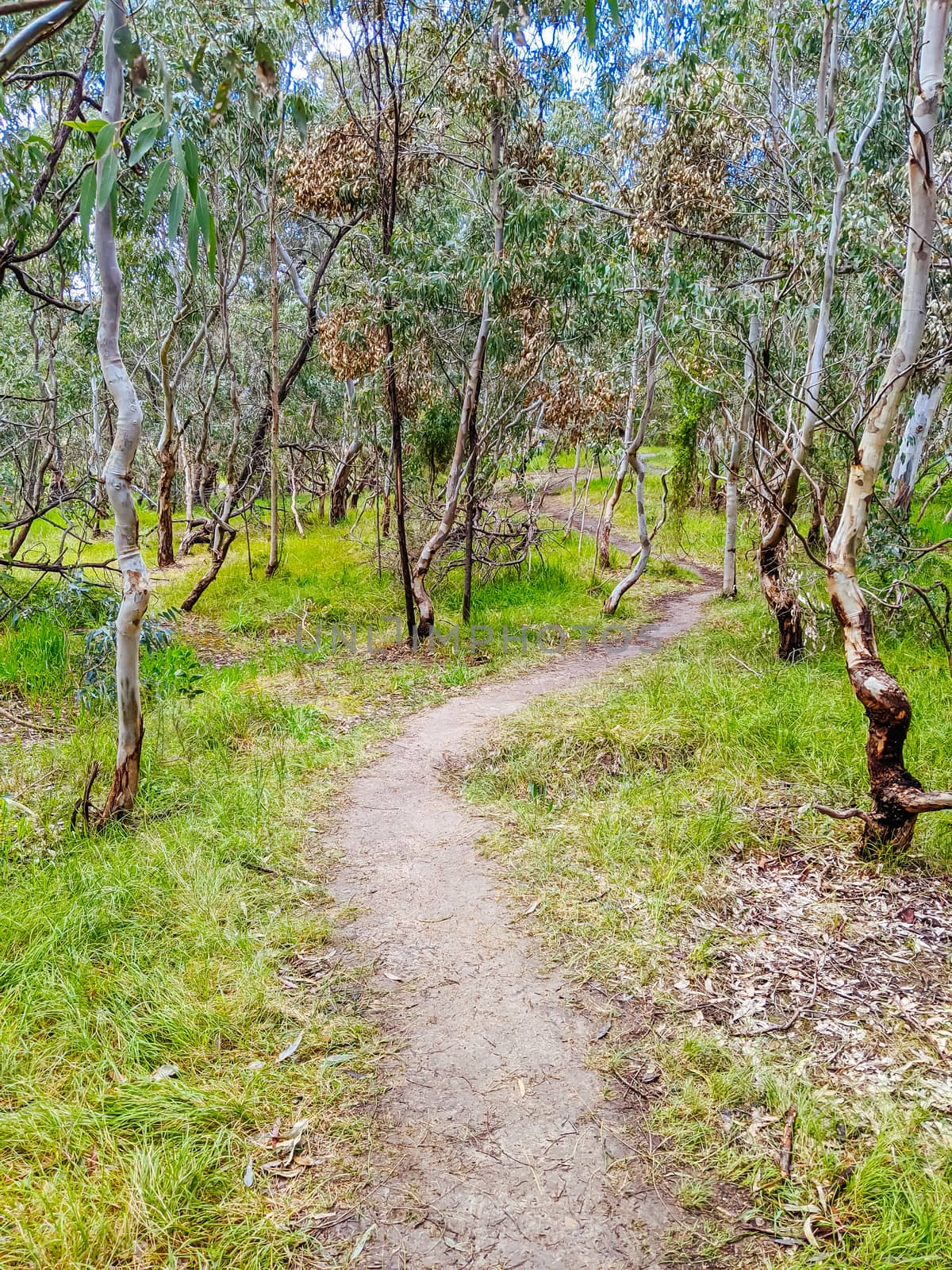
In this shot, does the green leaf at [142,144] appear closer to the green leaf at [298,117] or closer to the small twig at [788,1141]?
the green leaf at [298,117]

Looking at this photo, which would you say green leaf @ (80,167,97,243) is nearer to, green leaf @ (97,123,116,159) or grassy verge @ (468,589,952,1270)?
green leaf @ (97,123,116,159)

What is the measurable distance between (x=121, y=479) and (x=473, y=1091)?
329cm

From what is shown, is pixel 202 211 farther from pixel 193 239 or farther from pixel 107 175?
pixel 107 175

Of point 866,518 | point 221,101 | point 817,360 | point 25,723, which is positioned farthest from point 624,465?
point 221,101

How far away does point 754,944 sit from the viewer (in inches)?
141

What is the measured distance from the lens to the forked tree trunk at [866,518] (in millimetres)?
3686

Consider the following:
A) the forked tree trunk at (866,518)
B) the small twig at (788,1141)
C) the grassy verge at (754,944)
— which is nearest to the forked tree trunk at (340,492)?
the grassy verge at (754,944)

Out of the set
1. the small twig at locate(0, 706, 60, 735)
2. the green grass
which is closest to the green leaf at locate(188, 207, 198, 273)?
the green grass

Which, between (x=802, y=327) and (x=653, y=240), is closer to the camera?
(x=653, y=240)

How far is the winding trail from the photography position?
2.27m

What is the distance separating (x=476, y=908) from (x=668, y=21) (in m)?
11.7

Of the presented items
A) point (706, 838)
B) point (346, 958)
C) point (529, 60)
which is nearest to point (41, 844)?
point (346, 958)

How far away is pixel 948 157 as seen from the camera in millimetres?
7699

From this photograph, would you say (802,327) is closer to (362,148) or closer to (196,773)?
(362,148)
